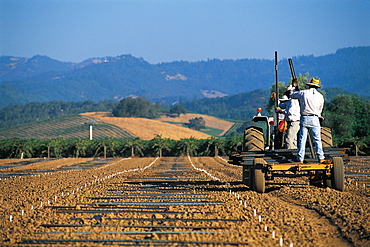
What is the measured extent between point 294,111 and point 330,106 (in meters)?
59.2

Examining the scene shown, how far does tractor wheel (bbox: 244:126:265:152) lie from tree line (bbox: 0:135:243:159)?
3703cm

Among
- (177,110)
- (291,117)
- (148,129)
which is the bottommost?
(291,117)

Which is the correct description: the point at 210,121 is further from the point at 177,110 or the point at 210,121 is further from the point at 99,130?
the point at 99,130

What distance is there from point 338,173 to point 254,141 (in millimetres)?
2566

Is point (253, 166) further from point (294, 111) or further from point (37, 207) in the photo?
point (37, 207)

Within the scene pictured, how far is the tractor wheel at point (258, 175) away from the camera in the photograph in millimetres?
10953

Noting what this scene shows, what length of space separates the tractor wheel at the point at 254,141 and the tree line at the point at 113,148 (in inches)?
1458

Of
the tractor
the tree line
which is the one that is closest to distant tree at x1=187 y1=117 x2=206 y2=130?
the tree line

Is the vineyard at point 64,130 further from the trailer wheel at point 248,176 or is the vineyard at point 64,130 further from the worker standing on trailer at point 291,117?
the worker standing on trailer at point 291,117

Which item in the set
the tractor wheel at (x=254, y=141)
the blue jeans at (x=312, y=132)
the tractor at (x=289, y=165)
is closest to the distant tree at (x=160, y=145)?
the tractor wheel at (x=254, y=141)

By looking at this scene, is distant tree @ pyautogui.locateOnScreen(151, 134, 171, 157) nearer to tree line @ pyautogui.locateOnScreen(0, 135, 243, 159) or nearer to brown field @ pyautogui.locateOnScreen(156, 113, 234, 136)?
tree line @ pyautogui.locateOnScreen(0, 135, 243, 159)

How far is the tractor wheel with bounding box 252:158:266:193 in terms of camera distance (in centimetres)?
1095

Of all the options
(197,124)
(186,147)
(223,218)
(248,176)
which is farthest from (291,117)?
(197,124)

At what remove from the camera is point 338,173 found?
35.9 feet
